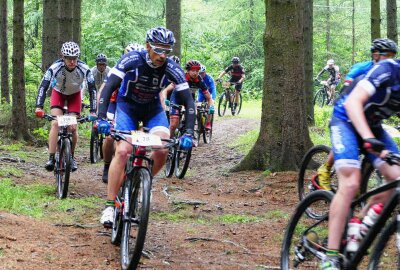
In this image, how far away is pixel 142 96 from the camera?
6840 mm

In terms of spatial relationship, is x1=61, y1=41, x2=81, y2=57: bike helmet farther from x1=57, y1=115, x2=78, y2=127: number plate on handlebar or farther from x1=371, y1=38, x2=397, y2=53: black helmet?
x1=371, y1=38, x2=397, y2=53: black helmet

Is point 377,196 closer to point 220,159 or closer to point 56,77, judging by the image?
point 56,77

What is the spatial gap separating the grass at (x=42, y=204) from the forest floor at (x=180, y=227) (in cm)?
7

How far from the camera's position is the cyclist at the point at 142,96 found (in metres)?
6.37

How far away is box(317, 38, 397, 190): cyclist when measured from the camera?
6199mm

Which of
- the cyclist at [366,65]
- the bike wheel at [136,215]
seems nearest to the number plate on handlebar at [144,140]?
the bike wheel at [136,215]

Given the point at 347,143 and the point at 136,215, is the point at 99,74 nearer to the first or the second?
the point at 136,215

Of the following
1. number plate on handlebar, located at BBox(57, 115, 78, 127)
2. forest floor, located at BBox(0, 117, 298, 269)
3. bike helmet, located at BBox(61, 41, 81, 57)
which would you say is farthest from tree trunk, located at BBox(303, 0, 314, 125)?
number plate on handlebar, located at BBox(57, 115, 78, 127)

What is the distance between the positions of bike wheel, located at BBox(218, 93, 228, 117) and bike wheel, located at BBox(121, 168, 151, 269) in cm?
1771

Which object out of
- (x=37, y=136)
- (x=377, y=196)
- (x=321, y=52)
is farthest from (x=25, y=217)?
(x=321, y=52)

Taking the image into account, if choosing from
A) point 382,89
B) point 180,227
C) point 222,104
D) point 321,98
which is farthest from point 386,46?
point 321,98

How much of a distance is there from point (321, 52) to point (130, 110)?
121ft

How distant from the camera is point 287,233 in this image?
545cm

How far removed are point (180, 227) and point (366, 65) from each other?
300 centimetres
